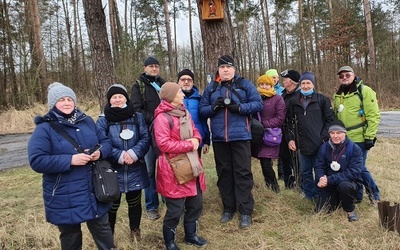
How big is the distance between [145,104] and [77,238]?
1.85m

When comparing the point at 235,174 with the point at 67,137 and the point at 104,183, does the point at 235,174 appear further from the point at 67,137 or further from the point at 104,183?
the point at 67,137

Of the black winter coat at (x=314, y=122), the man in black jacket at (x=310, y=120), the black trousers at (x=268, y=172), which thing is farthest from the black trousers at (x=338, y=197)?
the black trousers at (x=268, y=172)

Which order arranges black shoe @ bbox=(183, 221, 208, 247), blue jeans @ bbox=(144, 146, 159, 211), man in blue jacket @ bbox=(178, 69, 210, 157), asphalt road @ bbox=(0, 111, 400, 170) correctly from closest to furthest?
black shoe @ bbox=(183, 221, 208, 247)
man in blue jacket @ bbox=(178, 69, 210, 157)
blue jeans @ bbox=(144, 146, 159, 211)
asphalt road @ bbox=(0, 111, 400, 170)

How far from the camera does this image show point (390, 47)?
82.2 feet

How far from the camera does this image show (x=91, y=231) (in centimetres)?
290

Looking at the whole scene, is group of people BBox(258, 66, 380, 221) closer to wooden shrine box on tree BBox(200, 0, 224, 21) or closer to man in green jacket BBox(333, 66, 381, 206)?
man in green jacket BBox(333, 66, 381, 206)

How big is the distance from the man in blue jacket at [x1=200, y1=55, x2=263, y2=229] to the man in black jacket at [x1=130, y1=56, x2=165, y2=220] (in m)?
0.65

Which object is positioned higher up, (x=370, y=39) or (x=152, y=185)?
(x=370, y=39)

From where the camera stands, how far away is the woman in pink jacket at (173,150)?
3.15 metres

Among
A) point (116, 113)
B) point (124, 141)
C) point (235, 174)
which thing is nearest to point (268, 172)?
point (235, 174)

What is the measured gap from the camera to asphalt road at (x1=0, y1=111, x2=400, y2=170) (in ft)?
27.9

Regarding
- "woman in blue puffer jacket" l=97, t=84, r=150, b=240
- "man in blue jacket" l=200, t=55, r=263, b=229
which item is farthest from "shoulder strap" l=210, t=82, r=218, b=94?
"woman in blue puffer jacket" l=97, t=84, r=150, b=240

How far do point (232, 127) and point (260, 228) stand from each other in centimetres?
121

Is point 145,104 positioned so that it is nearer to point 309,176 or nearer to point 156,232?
point 156,232
